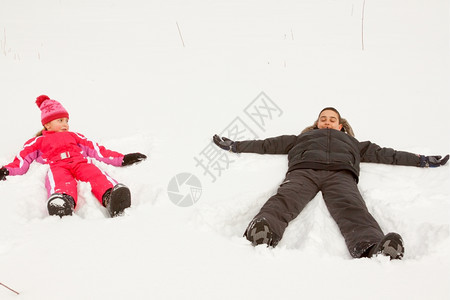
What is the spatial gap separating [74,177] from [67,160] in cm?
18

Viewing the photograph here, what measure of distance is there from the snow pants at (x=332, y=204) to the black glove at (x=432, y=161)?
71 cm

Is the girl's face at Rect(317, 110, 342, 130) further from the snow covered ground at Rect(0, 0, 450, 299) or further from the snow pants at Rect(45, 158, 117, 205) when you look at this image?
the snow pants at Rect(45, 158, 117, 205)

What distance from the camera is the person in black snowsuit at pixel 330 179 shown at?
199 cm

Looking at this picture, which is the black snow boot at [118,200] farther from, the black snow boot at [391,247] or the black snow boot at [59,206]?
the black snow boot at [391,247]

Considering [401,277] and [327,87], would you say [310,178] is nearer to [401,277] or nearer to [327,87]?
[401,277]

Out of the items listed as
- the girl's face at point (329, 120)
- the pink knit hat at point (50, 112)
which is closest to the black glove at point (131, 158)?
the pink knit hat at point (50, 112)

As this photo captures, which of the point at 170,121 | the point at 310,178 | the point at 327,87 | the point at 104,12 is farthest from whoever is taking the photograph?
the point at 104,12

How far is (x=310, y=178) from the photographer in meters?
2.68

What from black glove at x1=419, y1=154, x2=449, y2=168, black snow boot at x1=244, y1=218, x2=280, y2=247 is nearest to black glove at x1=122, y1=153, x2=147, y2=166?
black snow boot at x1=244, y1=218, x2=280, y2=247

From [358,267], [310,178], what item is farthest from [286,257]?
[310,178]

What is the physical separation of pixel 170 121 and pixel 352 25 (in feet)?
13.9

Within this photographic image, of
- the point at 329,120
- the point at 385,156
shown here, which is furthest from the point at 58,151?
the point at 385,156

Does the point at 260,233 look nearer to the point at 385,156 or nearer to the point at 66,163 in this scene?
the point at 385,156

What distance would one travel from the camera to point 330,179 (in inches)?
104
